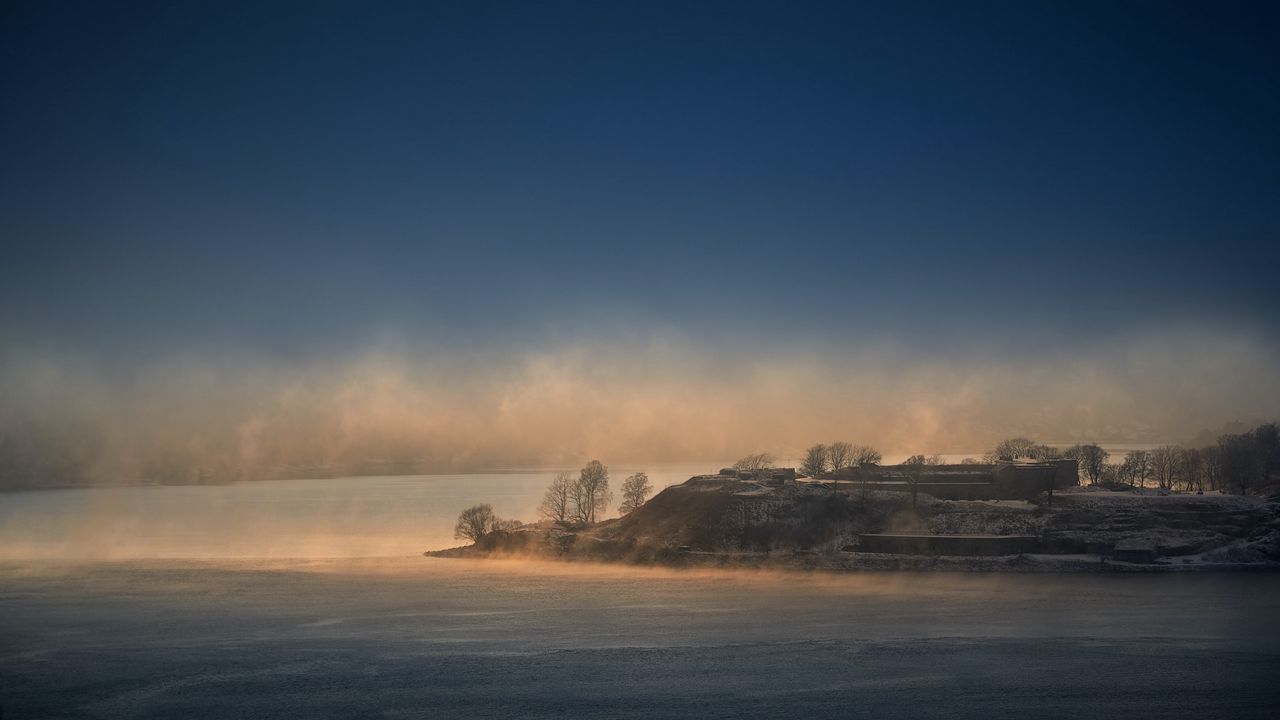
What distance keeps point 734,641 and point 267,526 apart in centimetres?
13079

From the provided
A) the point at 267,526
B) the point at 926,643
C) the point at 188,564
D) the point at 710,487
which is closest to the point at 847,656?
the point at 926,643

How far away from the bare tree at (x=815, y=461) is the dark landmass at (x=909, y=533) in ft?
109

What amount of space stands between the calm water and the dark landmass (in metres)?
6.13

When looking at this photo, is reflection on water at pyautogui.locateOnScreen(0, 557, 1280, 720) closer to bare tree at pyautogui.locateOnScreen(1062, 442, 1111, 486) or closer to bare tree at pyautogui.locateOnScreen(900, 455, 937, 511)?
bare tree at pyautogui.locateOnScreen(900, 455, 937, 511)

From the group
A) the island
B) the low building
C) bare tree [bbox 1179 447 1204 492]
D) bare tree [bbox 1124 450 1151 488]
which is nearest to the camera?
the island

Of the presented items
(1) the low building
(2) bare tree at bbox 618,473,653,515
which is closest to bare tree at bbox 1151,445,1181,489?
(1) the low building

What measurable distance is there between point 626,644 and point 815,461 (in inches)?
3786

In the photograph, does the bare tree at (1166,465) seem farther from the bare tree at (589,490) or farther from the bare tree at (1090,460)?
the bare tree at (589,490)

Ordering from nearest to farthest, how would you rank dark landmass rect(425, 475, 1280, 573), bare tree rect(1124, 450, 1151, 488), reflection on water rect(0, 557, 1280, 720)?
reflection on water rect(0, 557, 1280, 720) < dark landmass rect(425, 475, 1280, 573) < bare tree rect(1124, 450, 1151, 488)

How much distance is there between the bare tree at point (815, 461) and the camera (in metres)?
144

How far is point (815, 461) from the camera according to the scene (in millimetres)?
146000

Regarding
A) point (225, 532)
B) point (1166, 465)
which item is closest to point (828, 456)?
point (1166, 465)

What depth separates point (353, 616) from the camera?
65.8m

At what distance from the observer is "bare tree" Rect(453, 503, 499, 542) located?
113125mm
